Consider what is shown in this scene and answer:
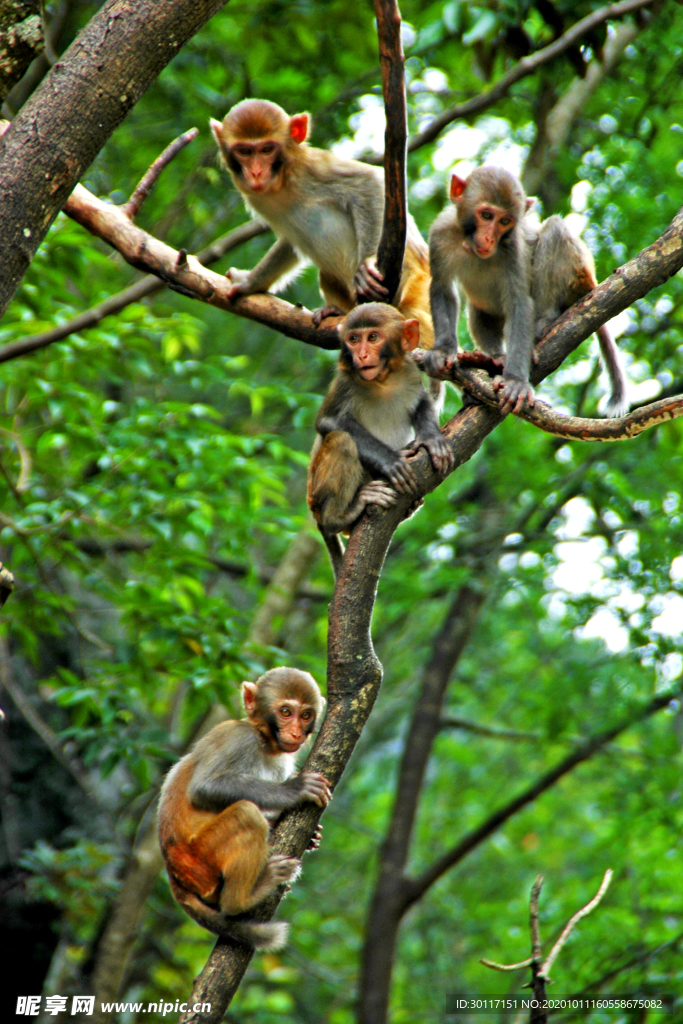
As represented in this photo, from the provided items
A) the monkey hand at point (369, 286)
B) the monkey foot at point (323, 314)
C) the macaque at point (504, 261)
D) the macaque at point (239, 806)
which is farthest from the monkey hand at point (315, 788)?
the monkey foot at point (323, 314)

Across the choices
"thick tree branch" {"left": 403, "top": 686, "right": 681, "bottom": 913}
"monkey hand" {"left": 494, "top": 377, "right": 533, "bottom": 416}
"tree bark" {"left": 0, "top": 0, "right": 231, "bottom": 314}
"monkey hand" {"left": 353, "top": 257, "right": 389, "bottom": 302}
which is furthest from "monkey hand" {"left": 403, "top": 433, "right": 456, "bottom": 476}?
"thick tree branch" {"left": 403, "top": 686, "right": 681, "bottom": 913}

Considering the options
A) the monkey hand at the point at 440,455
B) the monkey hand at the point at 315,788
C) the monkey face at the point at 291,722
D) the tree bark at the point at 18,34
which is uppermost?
the monkey hand at the point at 440,455

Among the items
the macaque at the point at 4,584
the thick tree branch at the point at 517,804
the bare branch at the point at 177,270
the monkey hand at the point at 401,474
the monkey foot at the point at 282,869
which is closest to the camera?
the macaque at the point at 4,584

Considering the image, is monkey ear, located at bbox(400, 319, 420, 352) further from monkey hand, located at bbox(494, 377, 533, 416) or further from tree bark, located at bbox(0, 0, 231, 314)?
tree bark, located at bbox(0, 0, 231, 314)

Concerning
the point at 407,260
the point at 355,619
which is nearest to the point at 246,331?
the point at 407,260

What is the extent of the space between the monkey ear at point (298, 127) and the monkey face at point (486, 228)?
5.52ft

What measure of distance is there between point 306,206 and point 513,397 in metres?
2.79

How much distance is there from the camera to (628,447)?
31.3 feet

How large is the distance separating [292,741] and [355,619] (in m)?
1.28

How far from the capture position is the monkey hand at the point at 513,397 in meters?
4.19

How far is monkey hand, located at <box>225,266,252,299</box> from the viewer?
579 cm

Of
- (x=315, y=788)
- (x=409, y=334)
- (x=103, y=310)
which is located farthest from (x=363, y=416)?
(x=315, y=788)

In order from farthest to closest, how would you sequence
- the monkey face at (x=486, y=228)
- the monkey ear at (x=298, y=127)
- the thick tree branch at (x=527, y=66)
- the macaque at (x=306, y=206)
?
the thick tree branch at (x=527, y=66)
the monkey ear at (x=298, y=127)
the macaque at (x=306, y=206)
the monkey face at (x=486, y=228)

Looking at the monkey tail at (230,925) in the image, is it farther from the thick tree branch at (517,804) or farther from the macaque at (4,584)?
the thick tree branch at (517,804)
